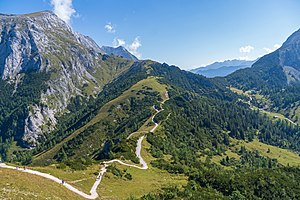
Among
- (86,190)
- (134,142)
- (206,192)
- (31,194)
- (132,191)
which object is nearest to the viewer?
(31,194)

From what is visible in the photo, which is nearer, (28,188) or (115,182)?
(28,188)

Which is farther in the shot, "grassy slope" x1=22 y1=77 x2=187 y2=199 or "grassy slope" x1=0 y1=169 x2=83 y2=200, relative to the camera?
"grassy slope" x1=22 y1=77 x2=187 y2=199

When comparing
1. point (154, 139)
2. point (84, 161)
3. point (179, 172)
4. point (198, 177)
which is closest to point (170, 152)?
point (154, 139)

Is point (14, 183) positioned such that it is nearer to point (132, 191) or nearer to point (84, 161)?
point (132, 191)

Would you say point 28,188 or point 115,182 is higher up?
point 28,188

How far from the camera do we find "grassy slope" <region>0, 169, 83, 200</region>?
53.2 metres

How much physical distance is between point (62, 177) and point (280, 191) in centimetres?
7884

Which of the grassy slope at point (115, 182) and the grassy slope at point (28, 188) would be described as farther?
the grassy slope at point (115, 182)

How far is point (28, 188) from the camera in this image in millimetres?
56781

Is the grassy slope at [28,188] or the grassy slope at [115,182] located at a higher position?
the grassy slope at [28,188]

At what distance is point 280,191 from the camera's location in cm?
10781

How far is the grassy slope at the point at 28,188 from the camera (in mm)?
53250

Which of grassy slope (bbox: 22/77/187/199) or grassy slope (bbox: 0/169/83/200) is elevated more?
grassy slope (bbox: 0/169/83/200)

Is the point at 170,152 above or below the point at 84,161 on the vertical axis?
below
